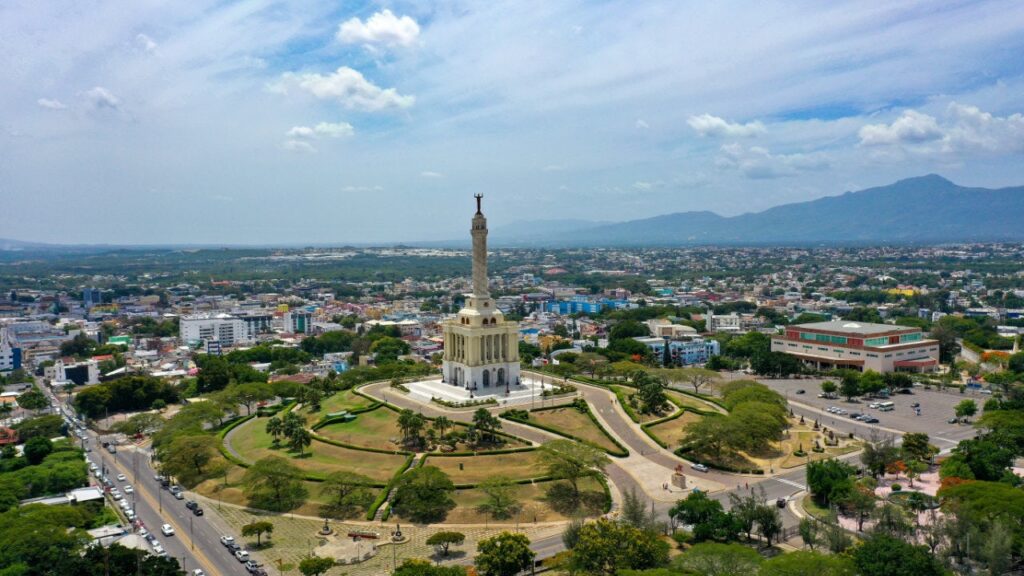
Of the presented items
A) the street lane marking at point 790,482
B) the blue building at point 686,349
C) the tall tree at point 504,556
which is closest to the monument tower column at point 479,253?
the street lane marking at point 790,482

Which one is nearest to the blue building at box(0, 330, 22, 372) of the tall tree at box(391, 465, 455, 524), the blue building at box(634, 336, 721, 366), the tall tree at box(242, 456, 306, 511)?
the tall tree at box(242, 456, 306, 511)

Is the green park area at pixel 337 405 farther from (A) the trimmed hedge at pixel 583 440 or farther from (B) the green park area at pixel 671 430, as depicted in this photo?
(B) the green park area at pixel 671 430

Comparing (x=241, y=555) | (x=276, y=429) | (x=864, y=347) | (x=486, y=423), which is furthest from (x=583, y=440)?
(x=864, y=347)

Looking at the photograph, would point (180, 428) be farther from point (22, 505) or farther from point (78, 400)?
point (78, 400)

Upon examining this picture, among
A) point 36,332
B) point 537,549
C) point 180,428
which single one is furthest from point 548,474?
point 36,332

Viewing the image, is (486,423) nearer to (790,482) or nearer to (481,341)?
(481,341)

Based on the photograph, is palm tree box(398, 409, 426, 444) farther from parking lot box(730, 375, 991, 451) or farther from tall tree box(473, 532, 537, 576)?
parking lot box(730, 375, 991, 451)
